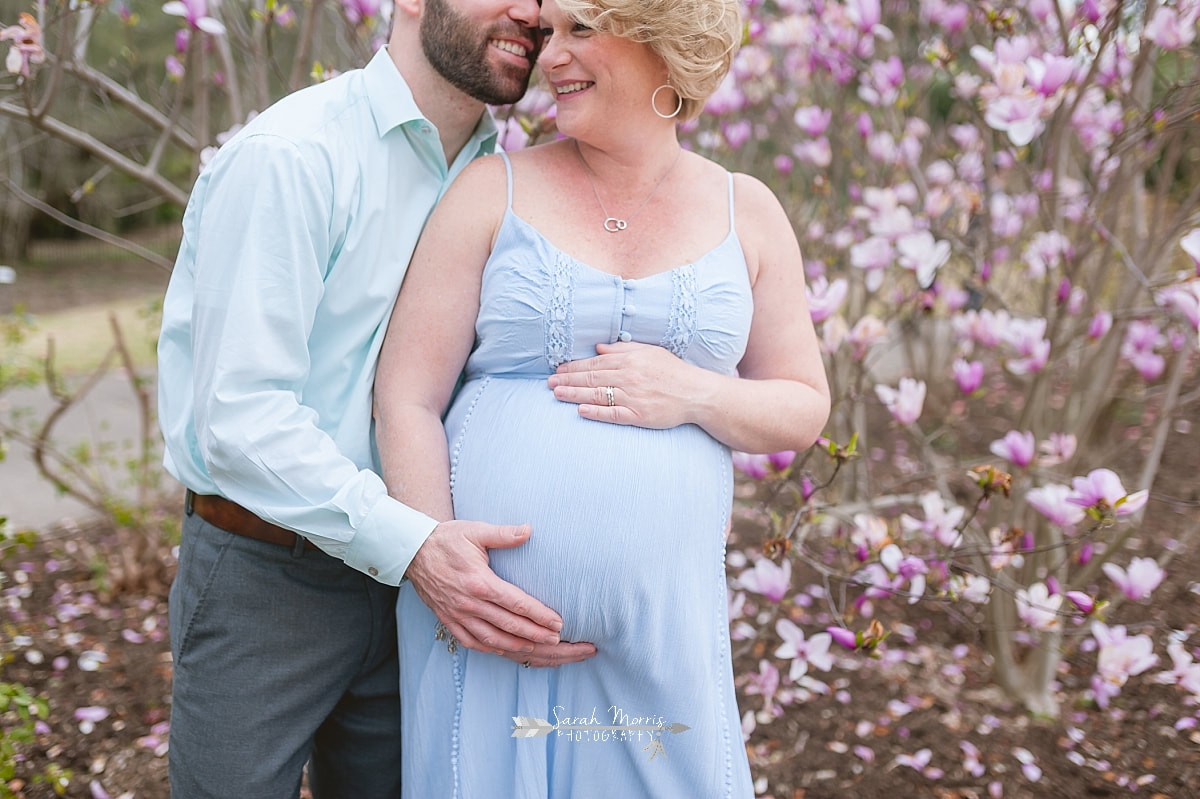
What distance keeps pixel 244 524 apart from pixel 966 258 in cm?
252

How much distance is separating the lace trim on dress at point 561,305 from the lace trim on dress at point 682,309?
0.57 ft

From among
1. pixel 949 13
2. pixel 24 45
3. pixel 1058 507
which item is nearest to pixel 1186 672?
pixel 1058 507

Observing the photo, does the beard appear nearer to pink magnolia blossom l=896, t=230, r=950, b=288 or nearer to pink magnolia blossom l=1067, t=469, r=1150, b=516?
pink magnolia blossom l=896, t=230, r=950, b=288

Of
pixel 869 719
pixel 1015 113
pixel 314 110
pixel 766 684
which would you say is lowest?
pixel 869 719

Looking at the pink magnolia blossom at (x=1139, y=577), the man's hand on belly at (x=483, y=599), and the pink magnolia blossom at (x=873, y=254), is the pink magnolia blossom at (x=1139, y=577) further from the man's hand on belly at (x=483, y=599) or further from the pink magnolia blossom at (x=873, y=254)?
the man's hand on belly at (x=483, y=599)

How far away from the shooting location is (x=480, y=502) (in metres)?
1.63

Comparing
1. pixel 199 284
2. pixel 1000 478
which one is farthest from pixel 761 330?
pixel 199 284

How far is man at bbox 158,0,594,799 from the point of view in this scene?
4.99 ft

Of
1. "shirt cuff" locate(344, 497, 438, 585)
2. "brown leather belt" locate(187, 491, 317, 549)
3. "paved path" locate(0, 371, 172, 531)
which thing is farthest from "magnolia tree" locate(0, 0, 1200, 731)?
"paved path" locate(0, 371, 172, 531)

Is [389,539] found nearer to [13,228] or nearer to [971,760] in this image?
[971,760]

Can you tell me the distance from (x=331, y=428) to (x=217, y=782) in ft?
2.23

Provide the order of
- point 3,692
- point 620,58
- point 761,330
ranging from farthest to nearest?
1. point 3,692
2. point 761,330
3. point 620,58

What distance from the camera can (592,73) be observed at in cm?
171

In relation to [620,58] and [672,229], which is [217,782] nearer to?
[672,229]
